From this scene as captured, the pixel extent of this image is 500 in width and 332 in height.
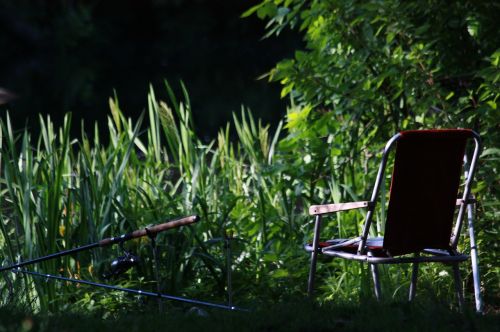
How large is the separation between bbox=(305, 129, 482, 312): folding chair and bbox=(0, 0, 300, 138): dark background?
9667 mm

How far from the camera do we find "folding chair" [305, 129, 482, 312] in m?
3.50

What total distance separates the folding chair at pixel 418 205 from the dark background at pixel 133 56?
381 inches

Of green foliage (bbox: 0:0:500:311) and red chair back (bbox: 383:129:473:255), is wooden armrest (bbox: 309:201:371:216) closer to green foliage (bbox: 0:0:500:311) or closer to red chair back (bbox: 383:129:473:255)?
red chair back (bbox: 383:129:473:255)

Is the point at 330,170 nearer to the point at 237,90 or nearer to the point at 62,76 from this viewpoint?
the point at 237,90

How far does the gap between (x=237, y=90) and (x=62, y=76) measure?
4519mm

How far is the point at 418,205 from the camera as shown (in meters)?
3.62

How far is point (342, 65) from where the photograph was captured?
5.01m

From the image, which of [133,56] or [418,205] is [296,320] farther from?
[133,56]

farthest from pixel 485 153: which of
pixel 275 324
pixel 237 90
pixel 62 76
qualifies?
pixel 62 76

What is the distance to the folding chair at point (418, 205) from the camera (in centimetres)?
350

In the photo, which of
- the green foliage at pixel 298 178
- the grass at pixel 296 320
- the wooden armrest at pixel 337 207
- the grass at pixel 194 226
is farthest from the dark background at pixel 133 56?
the grass at pixel 296 320

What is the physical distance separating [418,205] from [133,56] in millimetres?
25508

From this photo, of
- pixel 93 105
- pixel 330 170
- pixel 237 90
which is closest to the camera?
pixel 330 170

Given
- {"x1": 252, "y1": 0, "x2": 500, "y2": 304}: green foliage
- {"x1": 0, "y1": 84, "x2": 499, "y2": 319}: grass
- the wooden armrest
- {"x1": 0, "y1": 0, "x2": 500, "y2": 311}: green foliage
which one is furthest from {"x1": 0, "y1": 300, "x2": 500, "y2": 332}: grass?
{"x1": 252, "y1": 0, "x2": 500, "y2": 304}: green foliage
